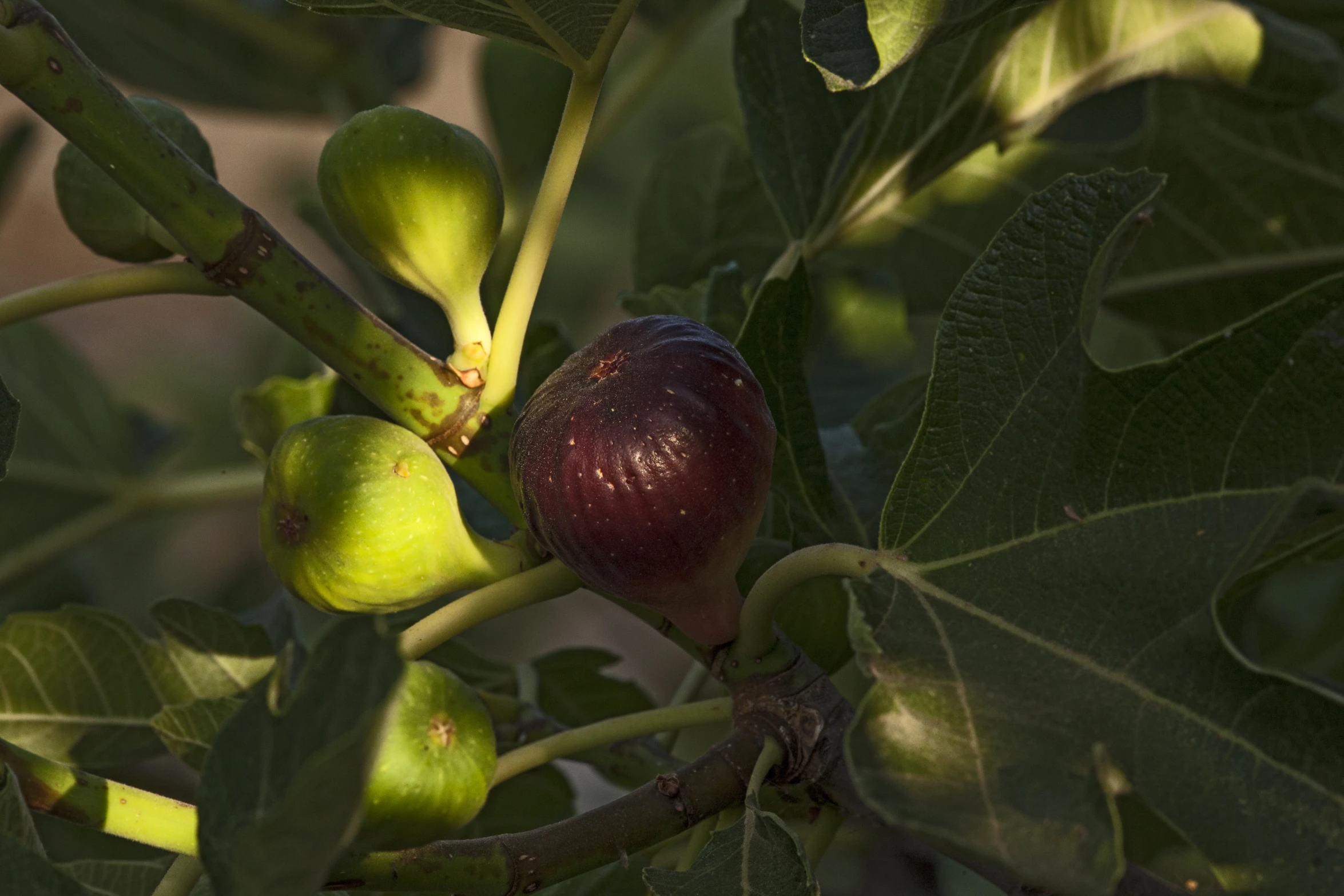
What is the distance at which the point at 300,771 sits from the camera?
603 millimetres

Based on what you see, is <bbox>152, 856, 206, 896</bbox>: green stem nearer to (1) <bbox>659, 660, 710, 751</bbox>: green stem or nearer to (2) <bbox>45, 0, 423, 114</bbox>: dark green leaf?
(1) <bbox>659, 660, 710, 751</bbox>: green stem

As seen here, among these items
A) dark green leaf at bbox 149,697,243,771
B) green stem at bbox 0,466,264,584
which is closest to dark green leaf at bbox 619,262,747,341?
dark green leaf at bbox 149,697,243,771

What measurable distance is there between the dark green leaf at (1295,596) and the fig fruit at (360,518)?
1.42 ft

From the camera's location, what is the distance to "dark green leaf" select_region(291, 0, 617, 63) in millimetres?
787

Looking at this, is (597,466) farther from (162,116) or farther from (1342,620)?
(1342,620)

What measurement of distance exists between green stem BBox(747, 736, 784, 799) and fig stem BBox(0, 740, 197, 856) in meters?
0.32

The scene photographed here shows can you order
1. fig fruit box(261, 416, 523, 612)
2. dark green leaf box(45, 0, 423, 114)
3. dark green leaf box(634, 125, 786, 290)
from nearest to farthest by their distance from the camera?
fig fruit box(261, 416, 523, 612), dark green leaf box(634, 125, 786, 290), dark green leaf box(45, 0, 423, 114)

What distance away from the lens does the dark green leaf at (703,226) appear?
141cm

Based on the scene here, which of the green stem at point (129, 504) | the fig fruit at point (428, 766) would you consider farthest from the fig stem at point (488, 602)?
the green stem at point (129, 504)

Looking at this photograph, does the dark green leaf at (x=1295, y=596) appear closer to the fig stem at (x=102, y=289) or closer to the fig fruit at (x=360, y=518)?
the fig fruit at (x=360, y=518)

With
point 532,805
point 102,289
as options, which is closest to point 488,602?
point 102,289

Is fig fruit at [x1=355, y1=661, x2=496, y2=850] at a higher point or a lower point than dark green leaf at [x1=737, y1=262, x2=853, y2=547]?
lower

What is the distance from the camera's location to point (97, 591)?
7.16ft

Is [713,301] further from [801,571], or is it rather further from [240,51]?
[240,51]
